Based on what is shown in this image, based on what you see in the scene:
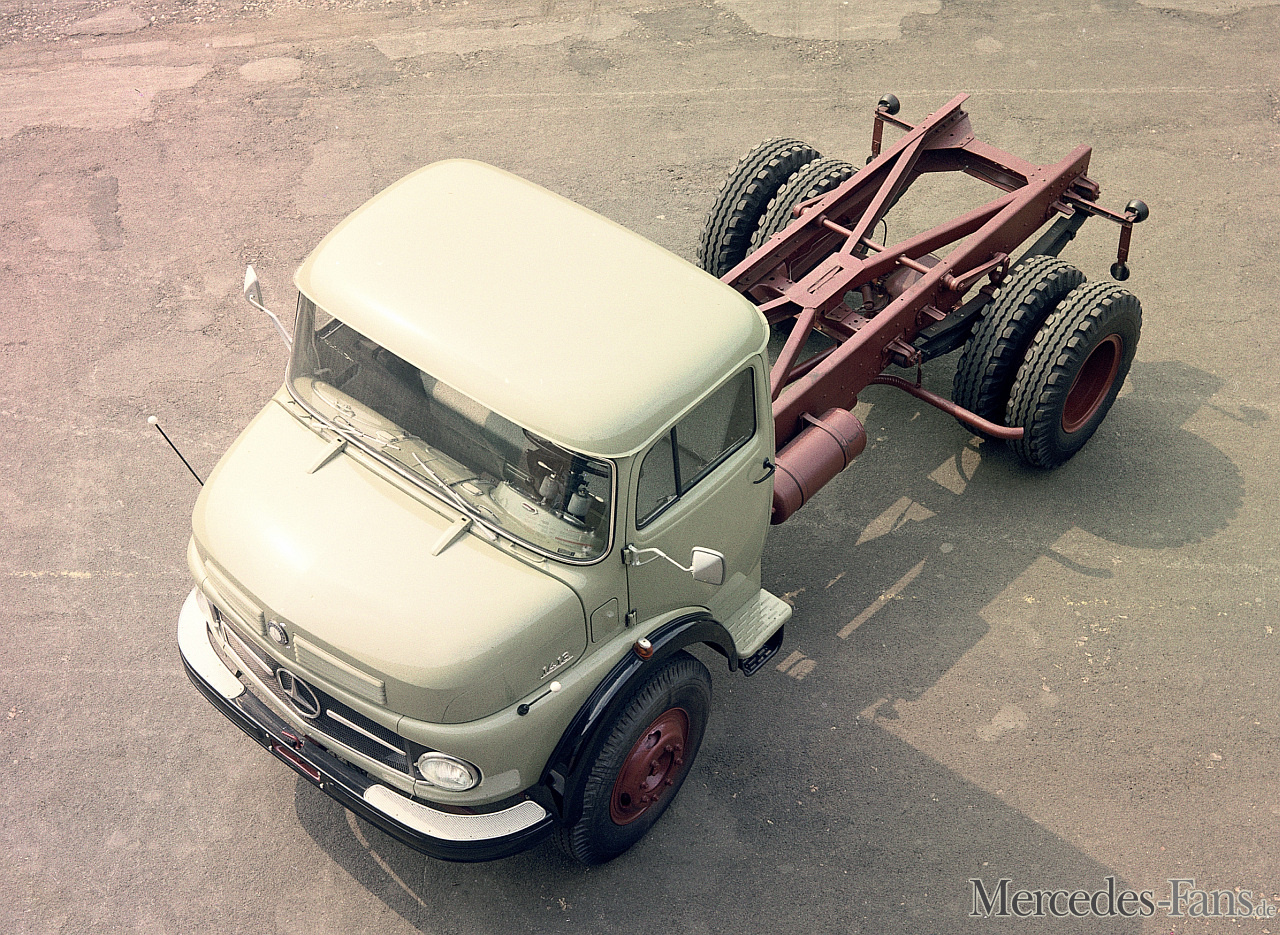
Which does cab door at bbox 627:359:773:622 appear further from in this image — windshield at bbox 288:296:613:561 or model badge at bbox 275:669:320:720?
model badge at bbox 275:669:320:720

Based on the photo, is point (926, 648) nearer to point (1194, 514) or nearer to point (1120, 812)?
point (1120, 812)

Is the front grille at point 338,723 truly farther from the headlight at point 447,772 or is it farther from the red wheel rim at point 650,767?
the red wheel rim at point 650,767

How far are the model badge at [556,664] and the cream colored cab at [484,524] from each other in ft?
0.05

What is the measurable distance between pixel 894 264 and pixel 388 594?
385 centimetres

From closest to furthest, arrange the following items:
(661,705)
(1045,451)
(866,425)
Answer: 1. (661,705)
2. (1045,451)
3. (866,425)

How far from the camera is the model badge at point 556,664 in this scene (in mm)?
4586

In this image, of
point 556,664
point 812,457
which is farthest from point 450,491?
point 812,457

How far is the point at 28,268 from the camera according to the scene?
8.62 meters

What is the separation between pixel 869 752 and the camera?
5719 millimetres

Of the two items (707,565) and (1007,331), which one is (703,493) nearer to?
(707,565)

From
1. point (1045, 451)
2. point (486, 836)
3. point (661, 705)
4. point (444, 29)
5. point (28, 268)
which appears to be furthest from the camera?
point (444, 29)

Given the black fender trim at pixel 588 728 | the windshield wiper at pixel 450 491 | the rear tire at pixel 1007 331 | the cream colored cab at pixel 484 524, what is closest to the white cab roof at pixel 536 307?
the cream colored cab at pixel 484 524

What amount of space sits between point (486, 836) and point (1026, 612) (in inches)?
128

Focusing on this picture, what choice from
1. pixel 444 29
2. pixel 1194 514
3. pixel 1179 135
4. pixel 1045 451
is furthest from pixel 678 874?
pixel 444 29
